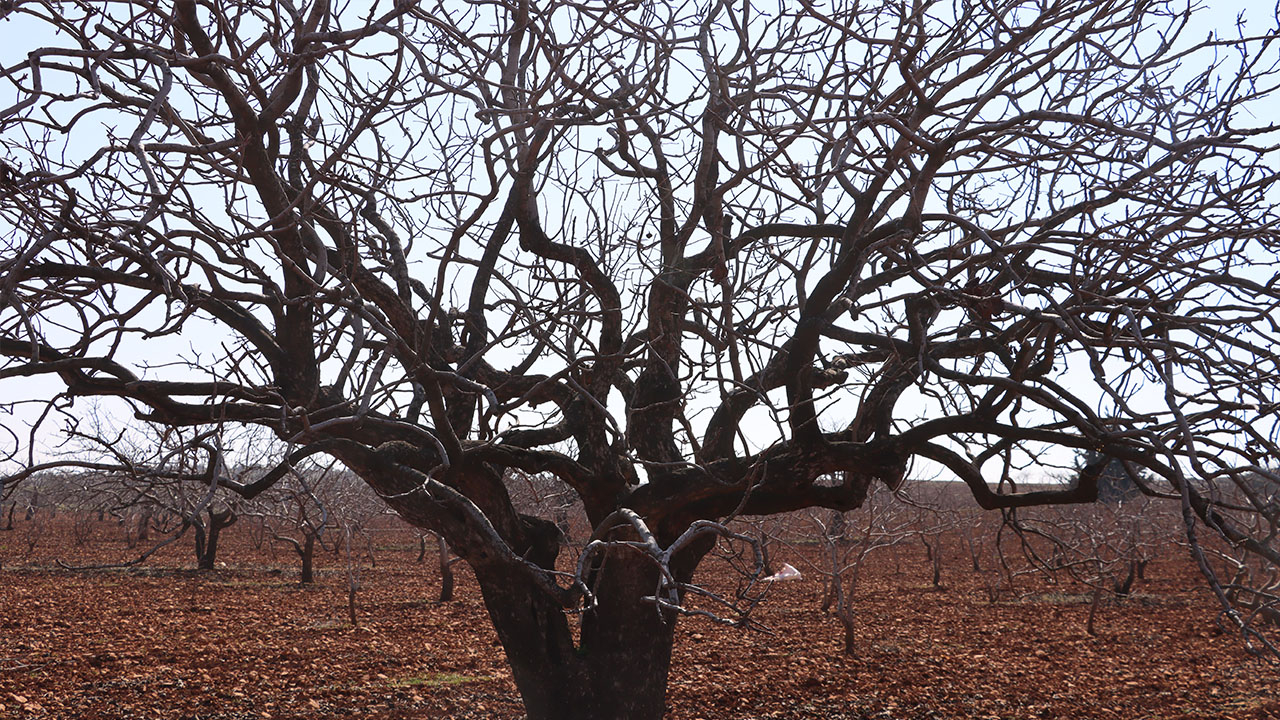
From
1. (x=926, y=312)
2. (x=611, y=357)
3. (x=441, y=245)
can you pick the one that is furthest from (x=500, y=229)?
(x=926, y=312)

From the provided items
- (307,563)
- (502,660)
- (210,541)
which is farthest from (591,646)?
(210,541)

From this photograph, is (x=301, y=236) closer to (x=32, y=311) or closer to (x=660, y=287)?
(x=32, y=311)

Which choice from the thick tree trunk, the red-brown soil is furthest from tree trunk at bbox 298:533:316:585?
the thick tree trunk

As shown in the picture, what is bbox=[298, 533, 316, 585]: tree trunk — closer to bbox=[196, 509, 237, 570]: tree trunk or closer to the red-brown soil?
the red-brown soil

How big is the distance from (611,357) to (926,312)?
1766mm

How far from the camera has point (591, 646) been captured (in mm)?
5914

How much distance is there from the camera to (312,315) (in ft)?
17.7

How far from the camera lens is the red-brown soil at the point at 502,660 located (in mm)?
9461

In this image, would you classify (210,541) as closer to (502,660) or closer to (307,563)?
(307,563)

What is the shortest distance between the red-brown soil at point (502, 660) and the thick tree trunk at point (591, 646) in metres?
2.66

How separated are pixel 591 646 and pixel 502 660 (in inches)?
242

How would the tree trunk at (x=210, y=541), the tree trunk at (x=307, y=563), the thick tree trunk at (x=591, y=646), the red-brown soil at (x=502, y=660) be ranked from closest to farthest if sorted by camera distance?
the thick tree trunk at (x=591, y=646) < the red-brown soil at (x=502, y=660) < the tree trunk at (x=307, y=563) < the tree trunk at (x=210, y=541)

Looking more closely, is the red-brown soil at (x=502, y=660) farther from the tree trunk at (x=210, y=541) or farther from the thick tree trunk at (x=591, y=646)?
the thick tree trunk at (x=591, y=646)

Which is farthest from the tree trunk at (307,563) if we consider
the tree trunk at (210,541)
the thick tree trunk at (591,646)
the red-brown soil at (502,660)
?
the thick tree trunk at (591,646)
